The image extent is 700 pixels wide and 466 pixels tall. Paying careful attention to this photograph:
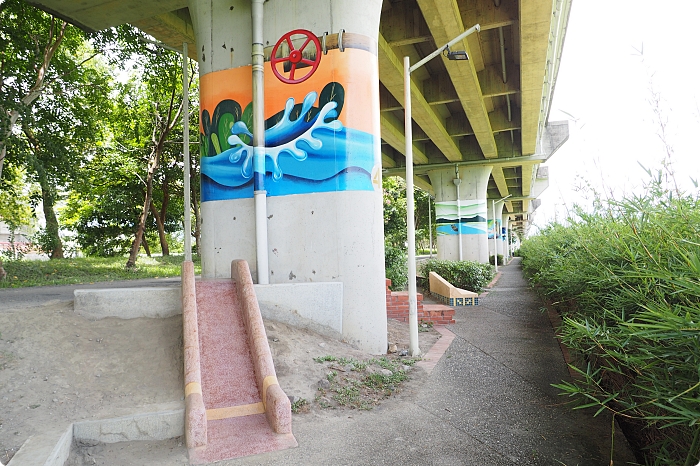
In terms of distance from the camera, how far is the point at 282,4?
7371mm

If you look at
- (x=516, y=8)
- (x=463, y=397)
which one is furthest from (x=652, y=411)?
(x=516, y=8)

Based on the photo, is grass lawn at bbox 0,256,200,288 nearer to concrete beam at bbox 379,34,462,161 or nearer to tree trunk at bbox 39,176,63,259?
tree trunk at bbox 39,176,63,259

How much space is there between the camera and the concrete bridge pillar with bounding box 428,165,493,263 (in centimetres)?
2322

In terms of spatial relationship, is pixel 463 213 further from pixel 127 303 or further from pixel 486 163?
pixel 127 303

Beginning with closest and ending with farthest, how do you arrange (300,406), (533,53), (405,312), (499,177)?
(300,406) < (405,312) < (533,53) < (499,177)

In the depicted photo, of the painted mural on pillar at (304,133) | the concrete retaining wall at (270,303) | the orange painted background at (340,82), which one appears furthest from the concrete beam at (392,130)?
the concrete retaining wall at (270,303)

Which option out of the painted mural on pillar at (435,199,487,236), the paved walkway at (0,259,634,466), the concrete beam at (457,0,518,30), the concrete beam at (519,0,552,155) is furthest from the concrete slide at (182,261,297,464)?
the painted mural on pillar at (435,199,487,236)

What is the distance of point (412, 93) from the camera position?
1318cm

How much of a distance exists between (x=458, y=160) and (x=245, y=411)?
1991cm

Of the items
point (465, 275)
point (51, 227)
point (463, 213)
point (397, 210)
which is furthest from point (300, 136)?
point (397, 210)

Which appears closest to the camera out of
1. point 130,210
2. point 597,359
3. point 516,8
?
point 597,359

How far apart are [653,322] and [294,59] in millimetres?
6182

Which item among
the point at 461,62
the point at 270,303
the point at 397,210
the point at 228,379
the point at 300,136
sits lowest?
the point at 228,379

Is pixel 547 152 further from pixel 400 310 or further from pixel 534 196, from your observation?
pixel 534 196
